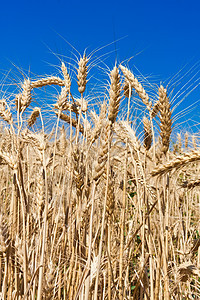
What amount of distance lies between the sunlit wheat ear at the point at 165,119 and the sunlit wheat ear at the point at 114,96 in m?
0.25

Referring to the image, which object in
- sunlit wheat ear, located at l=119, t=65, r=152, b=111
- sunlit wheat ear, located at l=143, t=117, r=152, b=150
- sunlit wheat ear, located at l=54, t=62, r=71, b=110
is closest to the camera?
sunlit wheat ear, located at l=119, t=65, r=152, b=111

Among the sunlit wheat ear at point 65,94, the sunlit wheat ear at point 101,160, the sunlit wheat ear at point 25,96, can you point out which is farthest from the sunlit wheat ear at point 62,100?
the sunlit wheat ear at point 101,160

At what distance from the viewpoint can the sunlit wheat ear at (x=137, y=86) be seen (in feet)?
5.55

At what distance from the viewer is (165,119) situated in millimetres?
1573

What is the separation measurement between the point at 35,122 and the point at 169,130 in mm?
1349

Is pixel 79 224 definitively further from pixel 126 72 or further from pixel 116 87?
pixel 126 72

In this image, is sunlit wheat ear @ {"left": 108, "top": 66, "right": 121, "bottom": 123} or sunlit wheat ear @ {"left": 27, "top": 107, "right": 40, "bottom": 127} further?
sunlit wheat ear @ {"left": 27, "top": 107, "right": 40, "bottom": 127}

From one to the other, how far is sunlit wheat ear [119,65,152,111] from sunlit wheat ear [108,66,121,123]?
19 centimetres

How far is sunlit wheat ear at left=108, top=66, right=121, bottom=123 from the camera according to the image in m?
1.52

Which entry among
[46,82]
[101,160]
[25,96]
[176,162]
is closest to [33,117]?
[46,82]

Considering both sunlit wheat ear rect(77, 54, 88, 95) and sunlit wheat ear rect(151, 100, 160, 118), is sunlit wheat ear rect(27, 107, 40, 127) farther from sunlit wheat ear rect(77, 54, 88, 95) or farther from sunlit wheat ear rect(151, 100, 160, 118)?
sunlit wheat ear rect(151, 100, 160, 118)

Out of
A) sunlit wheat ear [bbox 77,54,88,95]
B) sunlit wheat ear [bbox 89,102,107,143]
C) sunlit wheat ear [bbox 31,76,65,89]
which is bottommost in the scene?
sunlit wheat ear [bbox 89,102,107,143]

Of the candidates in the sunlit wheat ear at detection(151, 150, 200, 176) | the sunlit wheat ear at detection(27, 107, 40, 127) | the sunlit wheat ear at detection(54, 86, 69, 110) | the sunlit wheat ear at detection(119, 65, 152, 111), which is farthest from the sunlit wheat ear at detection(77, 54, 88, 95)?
the sunlit wheat ear at detection(151, 150, 200, 176)

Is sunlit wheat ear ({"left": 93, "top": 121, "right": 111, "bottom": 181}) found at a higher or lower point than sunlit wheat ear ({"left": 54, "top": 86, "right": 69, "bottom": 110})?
lower
